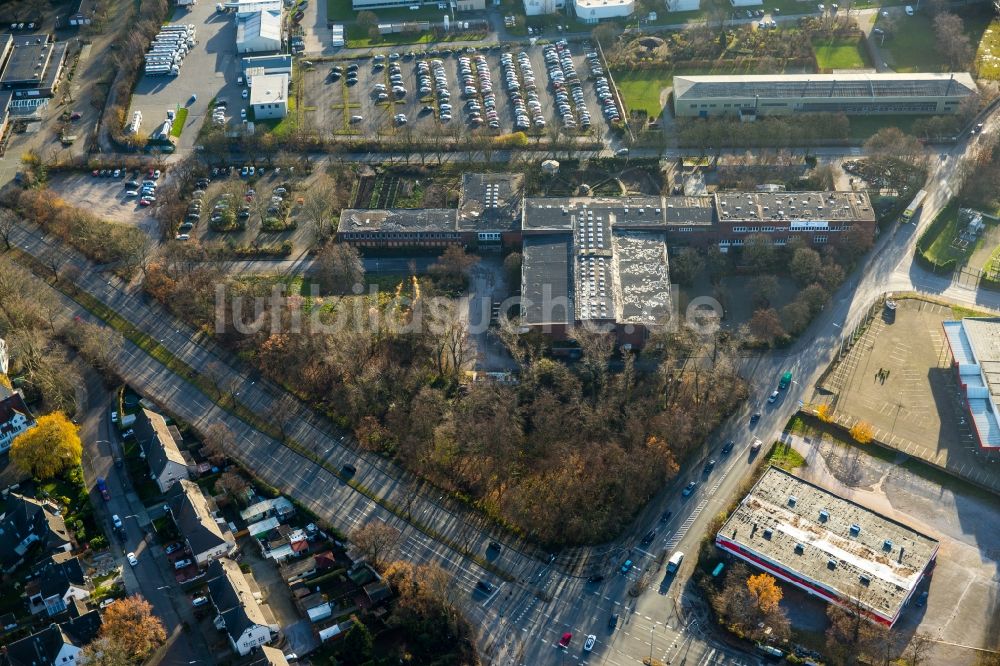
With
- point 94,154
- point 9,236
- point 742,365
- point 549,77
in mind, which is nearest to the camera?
point 742,365

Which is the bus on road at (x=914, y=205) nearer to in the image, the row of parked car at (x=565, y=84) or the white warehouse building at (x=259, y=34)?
the row of parked car at (x=565, y=84)

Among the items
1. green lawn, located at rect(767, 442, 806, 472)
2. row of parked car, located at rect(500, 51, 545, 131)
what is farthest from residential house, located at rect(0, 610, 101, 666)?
row of parked car, located at rect(500, 51, 545, 131)

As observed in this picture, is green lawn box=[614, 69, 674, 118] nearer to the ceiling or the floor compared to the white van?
nearer to the ceiling

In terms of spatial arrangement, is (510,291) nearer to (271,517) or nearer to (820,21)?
(271,517)

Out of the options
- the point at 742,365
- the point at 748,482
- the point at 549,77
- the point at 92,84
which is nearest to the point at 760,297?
the point at 742,365

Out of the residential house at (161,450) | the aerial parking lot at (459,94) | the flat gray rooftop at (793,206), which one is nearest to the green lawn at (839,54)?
the aerial parking lot at (459,94)

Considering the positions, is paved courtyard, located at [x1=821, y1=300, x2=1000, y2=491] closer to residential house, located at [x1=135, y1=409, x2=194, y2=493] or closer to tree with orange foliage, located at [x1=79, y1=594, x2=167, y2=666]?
residential house, located at [x1=135, y1=409, x2=194, y2=493]

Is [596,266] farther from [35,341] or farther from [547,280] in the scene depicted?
[35,341]
